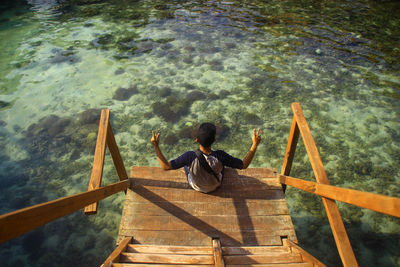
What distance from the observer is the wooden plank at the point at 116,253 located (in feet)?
6.56

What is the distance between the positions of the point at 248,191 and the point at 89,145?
422 cm

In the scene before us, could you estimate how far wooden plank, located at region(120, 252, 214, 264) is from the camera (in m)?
2.14

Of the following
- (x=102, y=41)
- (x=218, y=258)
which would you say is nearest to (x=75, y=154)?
(x=218, y=258)

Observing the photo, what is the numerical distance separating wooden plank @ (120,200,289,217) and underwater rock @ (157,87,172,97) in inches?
179

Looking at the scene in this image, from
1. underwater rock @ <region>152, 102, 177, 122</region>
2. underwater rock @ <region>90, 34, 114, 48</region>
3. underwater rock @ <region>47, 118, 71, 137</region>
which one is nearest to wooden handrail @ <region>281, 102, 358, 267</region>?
underwater rock @ <region>152, 102, 177, 122</region>

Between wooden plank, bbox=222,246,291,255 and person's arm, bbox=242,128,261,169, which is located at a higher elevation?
person's arm, bbox=242,128,261,169

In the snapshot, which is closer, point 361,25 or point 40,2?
point 361,25

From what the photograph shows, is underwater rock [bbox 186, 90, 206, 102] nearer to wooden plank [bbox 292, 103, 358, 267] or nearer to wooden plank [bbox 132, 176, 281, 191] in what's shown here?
wooden plank [bbox 132, 176, 281, 191]

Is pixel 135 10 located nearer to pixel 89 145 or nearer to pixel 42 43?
pixel 42 43

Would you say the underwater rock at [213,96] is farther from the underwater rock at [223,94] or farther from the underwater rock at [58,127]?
the underwater rock at [58,127]

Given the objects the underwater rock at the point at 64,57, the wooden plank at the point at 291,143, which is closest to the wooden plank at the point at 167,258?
the wooden plank at the point at 291,143

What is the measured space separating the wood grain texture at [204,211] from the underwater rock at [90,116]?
140 inches

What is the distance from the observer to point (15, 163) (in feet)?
18.2

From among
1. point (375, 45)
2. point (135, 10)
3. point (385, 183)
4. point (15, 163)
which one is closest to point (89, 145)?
point (15, 163)
